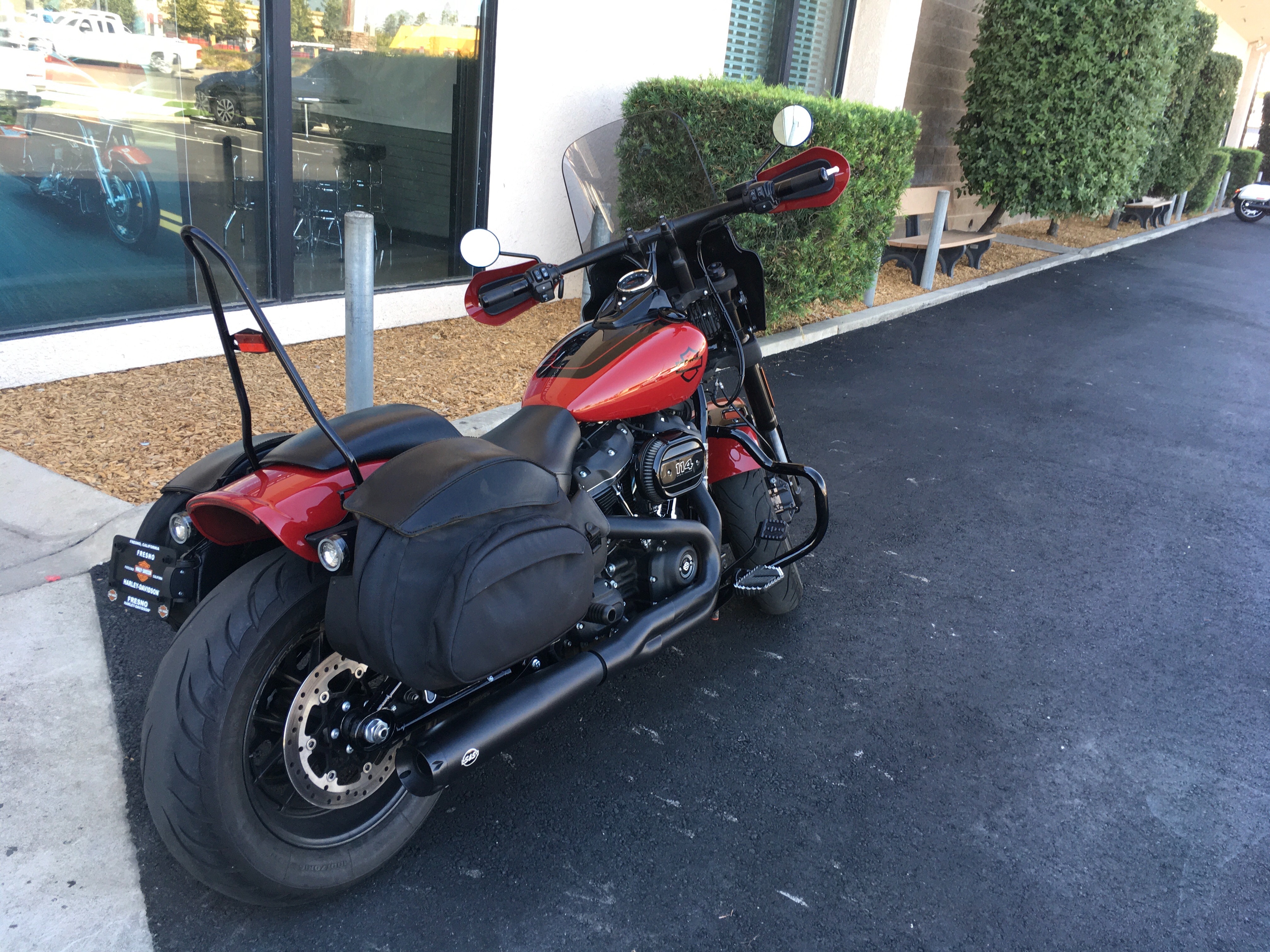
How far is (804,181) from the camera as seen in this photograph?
2.87 m

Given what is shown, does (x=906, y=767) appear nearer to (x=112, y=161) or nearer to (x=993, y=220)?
(x=112, y=161)

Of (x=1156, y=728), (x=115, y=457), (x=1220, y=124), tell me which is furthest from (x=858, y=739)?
(x=1220, y=124)

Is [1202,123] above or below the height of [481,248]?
above

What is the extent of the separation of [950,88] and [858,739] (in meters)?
12.6

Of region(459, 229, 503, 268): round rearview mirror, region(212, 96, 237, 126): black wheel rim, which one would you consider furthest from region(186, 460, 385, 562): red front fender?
region(212, 96, 237, 126): black wheel rim

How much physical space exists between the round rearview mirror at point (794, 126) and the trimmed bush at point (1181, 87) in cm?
1546

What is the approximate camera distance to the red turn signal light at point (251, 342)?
197 cm

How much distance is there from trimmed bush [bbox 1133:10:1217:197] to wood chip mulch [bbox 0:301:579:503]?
14.0 metres

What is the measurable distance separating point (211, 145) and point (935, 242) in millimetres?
7277

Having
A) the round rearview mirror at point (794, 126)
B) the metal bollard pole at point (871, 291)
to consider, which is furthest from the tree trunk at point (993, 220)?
the round rearview mirror at point (794, 126)

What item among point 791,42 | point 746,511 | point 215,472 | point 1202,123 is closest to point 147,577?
point 215,472

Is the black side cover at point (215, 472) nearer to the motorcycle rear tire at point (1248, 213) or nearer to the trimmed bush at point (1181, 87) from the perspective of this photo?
the trimmed bush at point (1181, 87)

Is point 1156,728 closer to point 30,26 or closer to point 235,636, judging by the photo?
point 235,636

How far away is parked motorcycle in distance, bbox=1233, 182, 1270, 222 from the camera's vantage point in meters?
23.7
